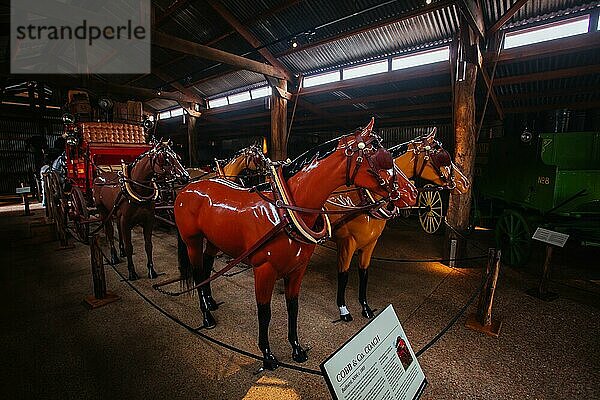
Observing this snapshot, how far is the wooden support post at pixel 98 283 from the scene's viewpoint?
3910 millimetres

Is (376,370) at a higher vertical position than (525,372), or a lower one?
higher

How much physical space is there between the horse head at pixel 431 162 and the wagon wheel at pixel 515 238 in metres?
2.38

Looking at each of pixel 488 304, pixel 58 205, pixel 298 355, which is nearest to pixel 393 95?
pixel 488 304

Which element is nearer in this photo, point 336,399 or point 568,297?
point 336,399

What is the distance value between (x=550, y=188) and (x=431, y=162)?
2405 mm

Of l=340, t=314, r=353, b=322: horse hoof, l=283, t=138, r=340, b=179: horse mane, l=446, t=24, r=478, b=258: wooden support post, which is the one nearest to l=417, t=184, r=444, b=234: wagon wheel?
l=446, t=24, r=478, b=258: wooden support post

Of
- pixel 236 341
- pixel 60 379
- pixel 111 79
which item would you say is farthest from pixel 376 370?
pixel 111 79

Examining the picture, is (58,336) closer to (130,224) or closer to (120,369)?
(120,369)

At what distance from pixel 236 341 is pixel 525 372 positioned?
114 inches

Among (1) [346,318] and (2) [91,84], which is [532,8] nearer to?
(1) [346,318]

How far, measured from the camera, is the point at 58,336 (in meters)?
3.28

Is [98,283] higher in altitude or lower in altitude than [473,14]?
lower

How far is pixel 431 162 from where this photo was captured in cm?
390

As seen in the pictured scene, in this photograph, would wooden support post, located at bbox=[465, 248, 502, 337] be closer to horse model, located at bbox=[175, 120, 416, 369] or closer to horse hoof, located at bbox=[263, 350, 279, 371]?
horse model, located at bbox=[175, 120, 416, 369]
